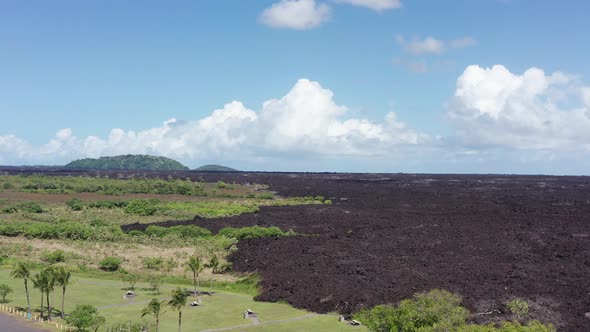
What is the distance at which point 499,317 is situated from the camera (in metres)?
49.1

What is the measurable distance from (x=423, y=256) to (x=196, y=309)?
3670 cm

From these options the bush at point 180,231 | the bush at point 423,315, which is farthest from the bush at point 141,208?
the bush at point 423,315

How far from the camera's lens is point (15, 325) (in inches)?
1874

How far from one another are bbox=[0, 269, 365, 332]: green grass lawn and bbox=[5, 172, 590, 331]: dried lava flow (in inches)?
128

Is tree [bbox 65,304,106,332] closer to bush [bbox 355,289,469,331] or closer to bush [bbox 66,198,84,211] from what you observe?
bush [bbox 355,289,469,331]

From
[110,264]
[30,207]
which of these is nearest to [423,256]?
[110,264]

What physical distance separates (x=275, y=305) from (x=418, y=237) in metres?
43.5

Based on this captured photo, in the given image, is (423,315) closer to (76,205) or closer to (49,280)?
(49,280)

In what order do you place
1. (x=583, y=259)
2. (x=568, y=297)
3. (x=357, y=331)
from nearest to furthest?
(x=357, y=331) < (x=568, y=297) < (x=583, y=259)

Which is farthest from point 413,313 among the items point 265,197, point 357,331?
point 265,197

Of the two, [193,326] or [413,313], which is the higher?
[413,313]

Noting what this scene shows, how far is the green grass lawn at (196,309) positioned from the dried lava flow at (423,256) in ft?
10.7

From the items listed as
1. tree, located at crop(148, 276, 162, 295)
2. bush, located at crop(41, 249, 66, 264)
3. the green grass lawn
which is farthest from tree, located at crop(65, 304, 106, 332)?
bush, located at crop(41, 249, 66, 264)

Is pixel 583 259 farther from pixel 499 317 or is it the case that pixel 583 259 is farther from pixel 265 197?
pixel 265 197
